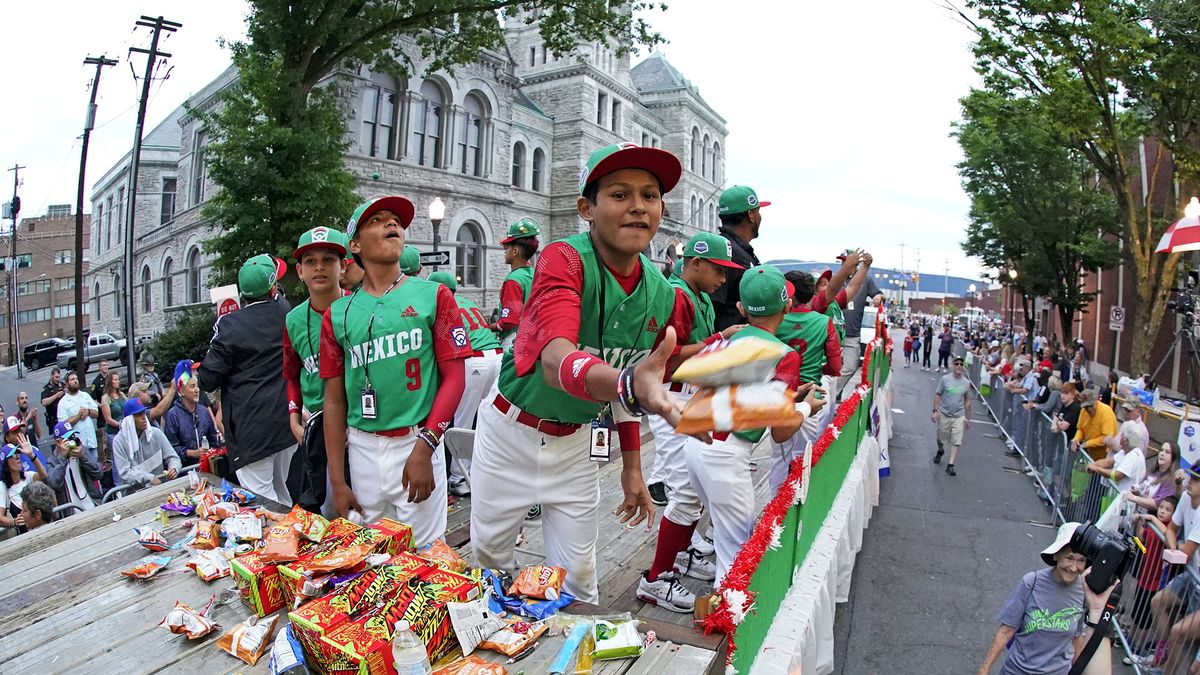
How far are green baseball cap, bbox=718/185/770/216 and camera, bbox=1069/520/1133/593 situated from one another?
3.57 meters

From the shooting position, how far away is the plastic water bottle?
2051 millimetres

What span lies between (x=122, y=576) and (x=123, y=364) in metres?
31.1

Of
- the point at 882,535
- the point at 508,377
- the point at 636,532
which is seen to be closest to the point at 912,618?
the point at 882,535

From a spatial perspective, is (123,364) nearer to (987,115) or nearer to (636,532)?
(636,532)

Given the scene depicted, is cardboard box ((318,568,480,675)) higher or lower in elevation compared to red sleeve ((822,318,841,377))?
lower

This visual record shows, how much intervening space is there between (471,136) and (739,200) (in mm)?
28091

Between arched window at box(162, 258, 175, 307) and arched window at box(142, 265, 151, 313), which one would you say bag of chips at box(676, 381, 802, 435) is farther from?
arched window at box(142, 265, 151, 313)

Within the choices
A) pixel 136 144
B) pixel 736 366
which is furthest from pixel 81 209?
pixel 736 366

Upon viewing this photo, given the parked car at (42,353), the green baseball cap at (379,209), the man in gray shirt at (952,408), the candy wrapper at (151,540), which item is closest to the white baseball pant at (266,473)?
the candy wrapper at (151,540)

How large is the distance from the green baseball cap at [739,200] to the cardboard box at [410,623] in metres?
3.61

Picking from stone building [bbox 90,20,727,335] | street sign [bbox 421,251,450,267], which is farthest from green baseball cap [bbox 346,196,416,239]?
stone building [bbox 90,20,727,335]

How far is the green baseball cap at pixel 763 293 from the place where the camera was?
4016 millimetres

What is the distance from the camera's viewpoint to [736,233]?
5.23 metres

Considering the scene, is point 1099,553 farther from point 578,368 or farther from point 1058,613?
point 578,368
